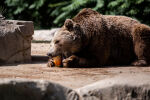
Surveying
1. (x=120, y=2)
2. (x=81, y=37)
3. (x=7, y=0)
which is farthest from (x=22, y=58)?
(x=7, y=0)

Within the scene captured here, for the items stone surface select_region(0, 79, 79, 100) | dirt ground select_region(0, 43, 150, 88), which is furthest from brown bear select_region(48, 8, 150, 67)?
stone surface select_region(0, 79, 79, 100)

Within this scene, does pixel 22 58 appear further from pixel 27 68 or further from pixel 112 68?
pixel 112 68

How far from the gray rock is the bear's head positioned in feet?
6.88

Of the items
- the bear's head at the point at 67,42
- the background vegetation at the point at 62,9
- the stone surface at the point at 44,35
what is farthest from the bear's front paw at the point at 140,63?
the stone surface at the point at 44,35

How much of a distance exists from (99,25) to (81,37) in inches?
17.1

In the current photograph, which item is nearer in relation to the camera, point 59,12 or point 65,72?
point 65,72

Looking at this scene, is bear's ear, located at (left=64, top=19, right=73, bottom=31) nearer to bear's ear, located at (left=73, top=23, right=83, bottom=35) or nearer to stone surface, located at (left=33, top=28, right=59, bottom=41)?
bear's ear, located at (left=73, top=23, right=83, bottom=35)

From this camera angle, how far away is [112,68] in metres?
5.87

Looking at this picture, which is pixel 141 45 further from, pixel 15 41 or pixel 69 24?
pixel 15 41

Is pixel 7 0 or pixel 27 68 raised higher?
pixel 7 0

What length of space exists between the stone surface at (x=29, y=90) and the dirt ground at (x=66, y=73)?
76cm

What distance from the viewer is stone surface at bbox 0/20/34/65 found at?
615cm

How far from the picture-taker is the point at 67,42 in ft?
19.6

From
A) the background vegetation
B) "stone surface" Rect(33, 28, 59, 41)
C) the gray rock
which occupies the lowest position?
the gray rock
